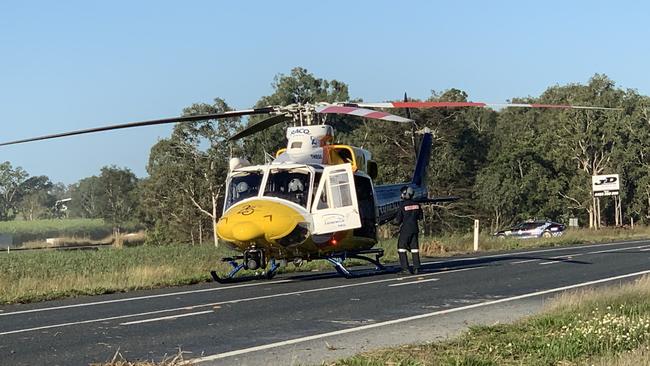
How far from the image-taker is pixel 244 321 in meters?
11.2

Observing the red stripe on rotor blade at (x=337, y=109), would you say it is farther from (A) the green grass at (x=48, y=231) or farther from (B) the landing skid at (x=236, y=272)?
(A) the green grass at (x=48, y=231)

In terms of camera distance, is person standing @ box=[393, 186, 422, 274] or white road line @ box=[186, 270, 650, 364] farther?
person standing @ box=[393, 186, 422, 274]

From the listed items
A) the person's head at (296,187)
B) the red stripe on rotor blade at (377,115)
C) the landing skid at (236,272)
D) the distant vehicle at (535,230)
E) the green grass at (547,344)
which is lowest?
the distant vehicle at (535,230)

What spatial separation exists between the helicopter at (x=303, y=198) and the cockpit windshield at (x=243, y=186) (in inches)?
0.8

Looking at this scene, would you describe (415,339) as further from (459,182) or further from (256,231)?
(459,182)

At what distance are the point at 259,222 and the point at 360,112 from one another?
8.95 feet

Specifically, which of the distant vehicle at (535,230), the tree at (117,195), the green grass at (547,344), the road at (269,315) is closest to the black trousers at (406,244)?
the road at (269,315)

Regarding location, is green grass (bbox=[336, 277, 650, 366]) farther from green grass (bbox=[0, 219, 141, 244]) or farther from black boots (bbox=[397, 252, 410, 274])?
green grass (bbox=[0, 219, 141, 244])

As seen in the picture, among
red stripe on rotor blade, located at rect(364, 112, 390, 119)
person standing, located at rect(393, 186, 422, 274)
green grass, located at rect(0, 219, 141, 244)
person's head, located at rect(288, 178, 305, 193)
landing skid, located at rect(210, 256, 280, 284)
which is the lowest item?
green grass, located at rect(0, 219, 141, 244)

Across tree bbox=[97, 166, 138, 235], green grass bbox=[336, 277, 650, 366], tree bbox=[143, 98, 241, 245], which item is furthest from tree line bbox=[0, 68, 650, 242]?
green grass bbox=[336, 277, 650, 366]

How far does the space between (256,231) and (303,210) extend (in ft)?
4.54

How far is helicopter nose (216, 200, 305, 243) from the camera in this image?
49.3 feet

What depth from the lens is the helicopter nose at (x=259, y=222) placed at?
49.3 ft

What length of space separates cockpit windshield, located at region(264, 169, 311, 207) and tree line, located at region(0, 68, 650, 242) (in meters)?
40.8
